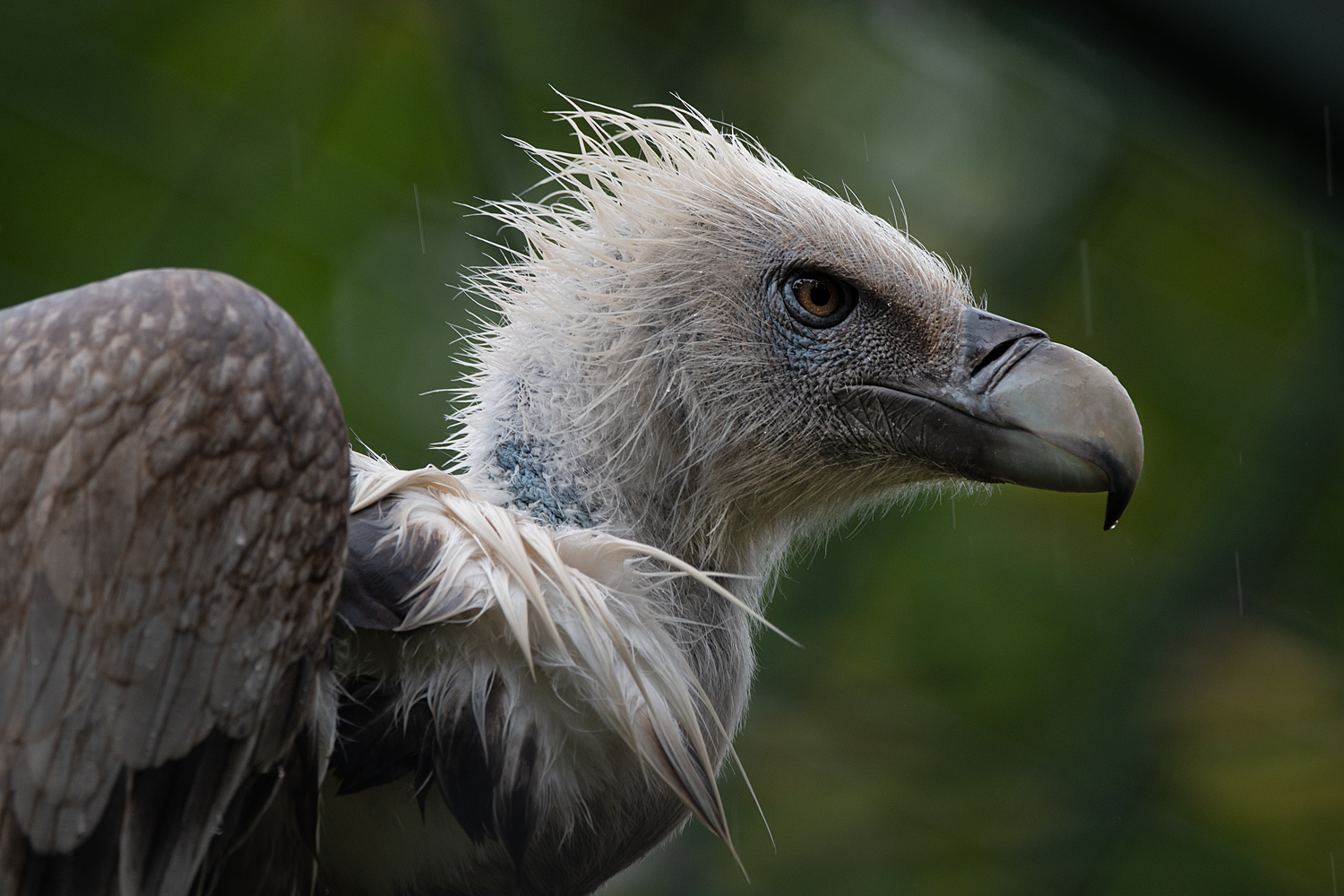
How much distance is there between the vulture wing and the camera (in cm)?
122

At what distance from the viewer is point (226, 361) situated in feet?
4.17

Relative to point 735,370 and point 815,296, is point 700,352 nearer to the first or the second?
point 735,370

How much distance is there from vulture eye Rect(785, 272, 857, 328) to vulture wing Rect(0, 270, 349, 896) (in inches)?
34.8

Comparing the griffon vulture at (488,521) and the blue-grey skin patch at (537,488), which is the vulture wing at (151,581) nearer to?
the griffon vulture at (488,521)

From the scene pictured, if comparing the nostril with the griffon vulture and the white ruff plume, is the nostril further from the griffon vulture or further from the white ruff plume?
the white ruff plume

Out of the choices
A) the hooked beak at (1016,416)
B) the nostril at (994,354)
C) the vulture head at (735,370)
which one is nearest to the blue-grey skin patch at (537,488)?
the vulture head at (735,370)

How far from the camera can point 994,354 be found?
74.4 inches

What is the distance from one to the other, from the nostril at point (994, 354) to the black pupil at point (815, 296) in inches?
9.3

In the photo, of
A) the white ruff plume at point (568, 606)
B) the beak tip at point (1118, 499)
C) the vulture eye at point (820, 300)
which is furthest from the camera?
the vulture eye at point (820, 300)

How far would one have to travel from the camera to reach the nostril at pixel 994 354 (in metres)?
1.88

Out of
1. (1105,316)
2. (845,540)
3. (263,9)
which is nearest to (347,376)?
(263,9)

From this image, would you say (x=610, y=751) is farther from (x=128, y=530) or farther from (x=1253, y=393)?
(x=1253, y=393)

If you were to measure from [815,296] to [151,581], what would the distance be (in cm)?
110

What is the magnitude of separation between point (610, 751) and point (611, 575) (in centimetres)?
22
